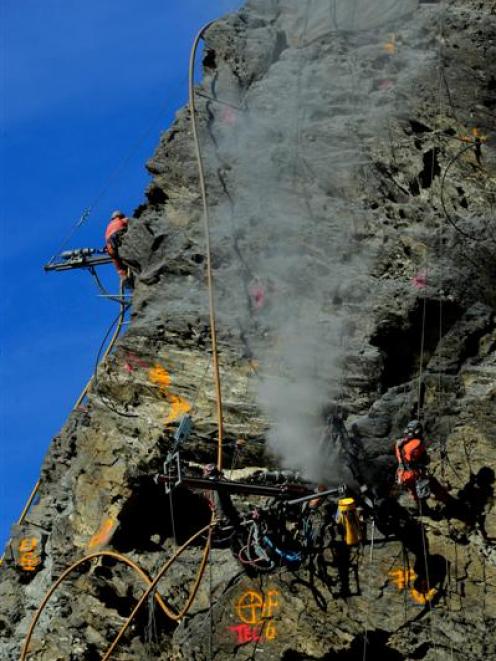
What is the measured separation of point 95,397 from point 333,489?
445 centimetres

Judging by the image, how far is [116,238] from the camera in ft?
71.8

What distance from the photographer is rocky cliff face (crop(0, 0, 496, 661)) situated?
704 inches

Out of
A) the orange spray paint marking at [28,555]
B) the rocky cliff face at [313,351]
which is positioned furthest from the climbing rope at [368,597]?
the orange spray paint marking at [28,555]

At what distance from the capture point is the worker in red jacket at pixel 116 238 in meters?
21.9

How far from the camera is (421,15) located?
2167cm

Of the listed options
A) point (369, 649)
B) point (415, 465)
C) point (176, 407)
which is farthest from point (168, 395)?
point (369, 649)

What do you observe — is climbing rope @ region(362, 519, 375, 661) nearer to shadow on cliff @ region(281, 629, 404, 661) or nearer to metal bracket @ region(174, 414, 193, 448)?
shadow on cliff @ region(281, 629, 404, 661)

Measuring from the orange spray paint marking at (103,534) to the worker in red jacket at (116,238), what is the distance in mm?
4438

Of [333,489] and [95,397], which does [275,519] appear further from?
[95,397]

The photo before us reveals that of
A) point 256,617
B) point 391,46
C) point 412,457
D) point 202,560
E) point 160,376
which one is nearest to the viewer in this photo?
point 412,457

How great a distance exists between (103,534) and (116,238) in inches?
201

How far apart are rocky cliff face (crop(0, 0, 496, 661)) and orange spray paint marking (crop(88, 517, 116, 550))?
0.11 ft

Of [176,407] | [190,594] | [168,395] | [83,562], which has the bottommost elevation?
[190,594]

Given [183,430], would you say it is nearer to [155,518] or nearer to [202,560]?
[202,560]
